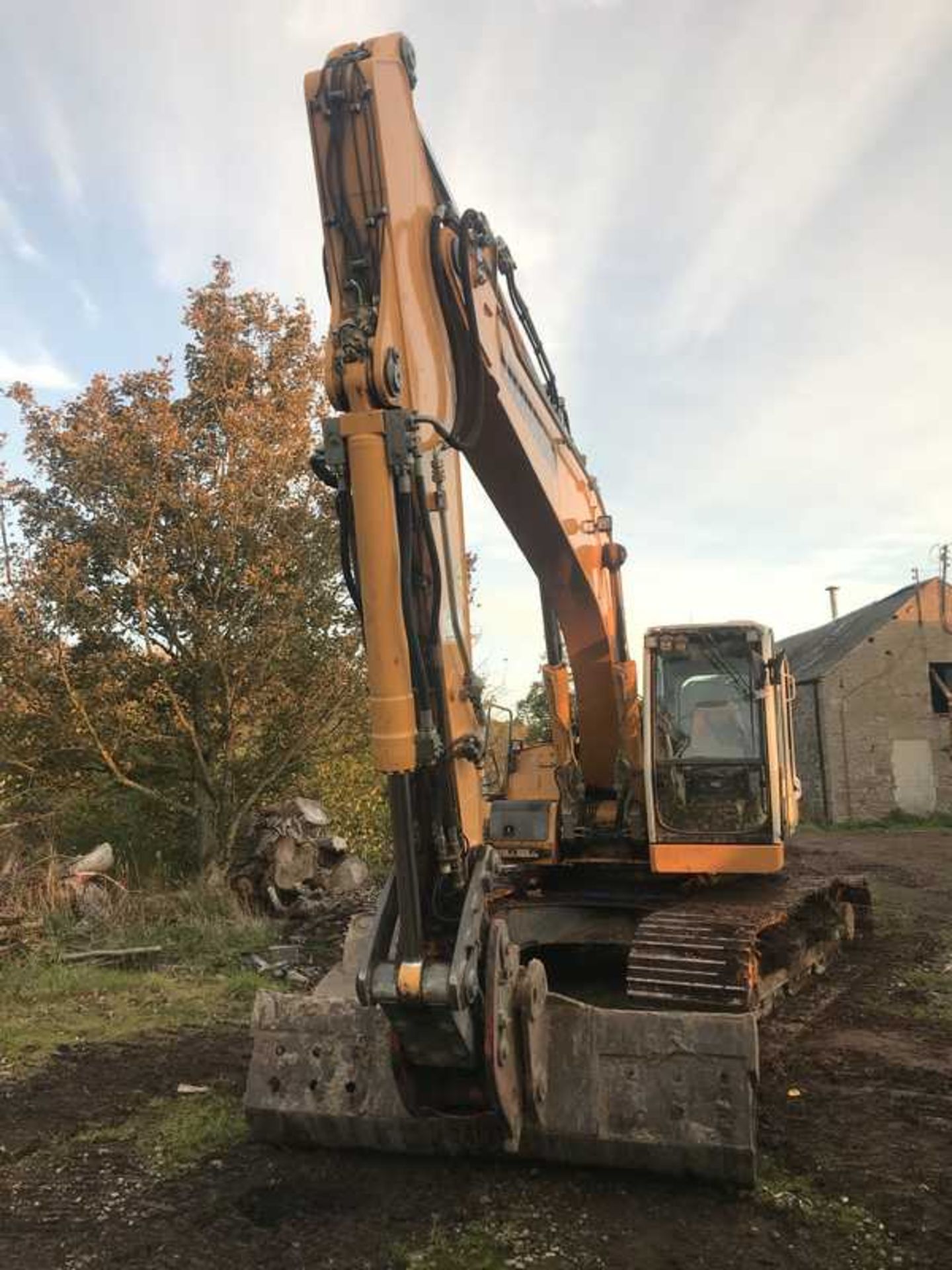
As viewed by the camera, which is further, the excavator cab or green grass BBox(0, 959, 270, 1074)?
the excavator cab

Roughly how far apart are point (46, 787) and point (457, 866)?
10.1m

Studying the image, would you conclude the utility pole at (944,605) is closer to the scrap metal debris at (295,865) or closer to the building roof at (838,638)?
the building roof at (838,638)

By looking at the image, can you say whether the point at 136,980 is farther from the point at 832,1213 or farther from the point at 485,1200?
the point at 832,1213

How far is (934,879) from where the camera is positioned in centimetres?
1420

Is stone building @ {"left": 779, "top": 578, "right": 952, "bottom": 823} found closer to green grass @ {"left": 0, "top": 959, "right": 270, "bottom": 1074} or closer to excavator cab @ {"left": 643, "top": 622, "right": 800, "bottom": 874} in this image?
excavator cab @ {"left": 643, "top": 622, "right": 800, "bottom": 874}

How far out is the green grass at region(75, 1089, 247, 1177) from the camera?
450cm

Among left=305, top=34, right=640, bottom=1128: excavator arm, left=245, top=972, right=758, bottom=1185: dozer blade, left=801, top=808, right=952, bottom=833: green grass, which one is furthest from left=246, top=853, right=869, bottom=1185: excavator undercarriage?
left=801, top=808, right=952, bottom=833: green grass

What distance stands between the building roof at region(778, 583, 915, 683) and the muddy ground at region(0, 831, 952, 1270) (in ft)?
72.0

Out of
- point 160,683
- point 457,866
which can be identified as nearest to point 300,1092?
point 457,866

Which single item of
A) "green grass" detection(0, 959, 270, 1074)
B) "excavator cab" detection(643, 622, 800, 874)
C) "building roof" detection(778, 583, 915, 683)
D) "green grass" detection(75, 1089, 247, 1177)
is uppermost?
"building roof" detection(778, 583, 915, 683)

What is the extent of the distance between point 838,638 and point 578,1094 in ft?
86.5

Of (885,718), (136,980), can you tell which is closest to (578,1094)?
(136,980)

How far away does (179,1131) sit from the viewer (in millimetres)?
4816

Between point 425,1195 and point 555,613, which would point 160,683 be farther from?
point 425,1195
